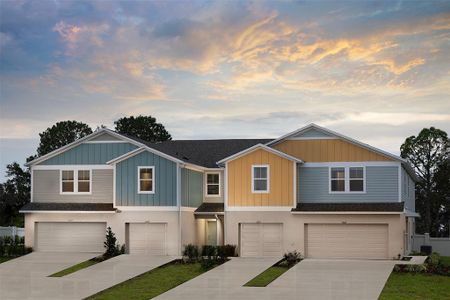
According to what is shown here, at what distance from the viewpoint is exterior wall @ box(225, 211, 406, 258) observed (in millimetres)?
39250

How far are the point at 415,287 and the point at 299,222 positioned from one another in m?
10.7

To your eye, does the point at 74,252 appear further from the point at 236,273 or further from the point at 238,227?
the point at 236,273

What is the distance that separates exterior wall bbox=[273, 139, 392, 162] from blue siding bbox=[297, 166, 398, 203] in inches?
22.5

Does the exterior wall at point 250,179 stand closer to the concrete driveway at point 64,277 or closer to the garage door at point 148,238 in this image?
the garage door at point 148,238

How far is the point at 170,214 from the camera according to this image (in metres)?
41.2

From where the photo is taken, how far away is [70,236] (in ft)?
142

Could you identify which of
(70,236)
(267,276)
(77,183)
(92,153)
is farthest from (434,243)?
(70,236)

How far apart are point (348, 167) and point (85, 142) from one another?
48.4ft

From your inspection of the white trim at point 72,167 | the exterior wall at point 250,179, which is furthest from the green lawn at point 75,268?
the exterior wall at point 250,179

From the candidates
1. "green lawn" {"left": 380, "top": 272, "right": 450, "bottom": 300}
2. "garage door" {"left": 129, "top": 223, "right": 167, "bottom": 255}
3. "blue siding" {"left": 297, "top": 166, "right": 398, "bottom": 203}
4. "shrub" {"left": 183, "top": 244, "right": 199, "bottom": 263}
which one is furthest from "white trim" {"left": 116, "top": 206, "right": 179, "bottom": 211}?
"green lawn" {"left": 380, "top": 272, "right": 450, "bottom": 300}

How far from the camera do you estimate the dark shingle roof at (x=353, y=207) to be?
3925 centimetres

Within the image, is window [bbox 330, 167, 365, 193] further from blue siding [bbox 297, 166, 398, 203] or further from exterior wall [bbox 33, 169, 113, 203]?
exterior wall [bbox 33, 169, 113, 203]

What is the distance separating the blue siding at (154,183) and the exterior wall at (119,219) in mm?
586

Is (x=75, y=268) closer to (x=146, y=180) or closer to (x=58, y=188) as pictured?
(x=146, y=180)
